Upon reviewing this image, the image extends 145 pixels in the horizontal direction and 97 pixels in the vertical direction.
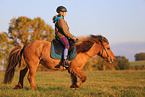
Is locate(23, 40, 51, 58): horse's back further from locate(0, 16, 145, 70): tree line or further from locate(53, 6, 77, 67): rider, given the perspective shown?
locate(0, 16, 145, 70): tree line

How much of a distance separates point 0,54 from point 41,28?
9.25 m

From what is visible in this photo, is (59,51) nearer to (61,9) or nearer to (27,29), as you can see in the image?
(61,9)

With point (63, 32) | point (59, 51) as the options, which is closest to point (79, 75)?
point (59, 51)

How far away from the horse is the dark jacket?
0.58 metres

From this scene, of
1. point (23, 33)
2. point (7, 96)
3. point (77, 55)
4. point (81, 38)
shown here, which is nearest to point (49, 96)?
point (7, 96)

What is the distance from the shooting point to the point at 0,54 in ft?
112

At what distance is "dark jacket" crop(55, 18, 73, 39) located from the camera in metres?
6.88

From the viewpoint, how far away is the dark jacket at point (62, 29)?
22.6 feet

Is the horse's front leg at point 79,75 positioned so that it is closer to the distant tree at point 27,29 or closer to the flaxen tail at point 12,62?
the flaxen tail at point 12,62

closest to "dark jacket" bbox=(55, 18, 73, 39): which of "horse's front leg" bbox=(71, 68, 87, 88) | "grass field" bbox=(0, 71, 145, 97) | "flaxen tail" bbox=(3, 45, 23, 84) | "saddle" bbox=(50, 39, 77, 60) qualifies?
"saddle" bbox=(50, 39, 77, 60)

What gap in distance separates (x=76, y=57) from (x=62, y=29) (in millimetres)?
1226

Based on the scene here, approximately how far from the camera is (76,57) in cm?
702

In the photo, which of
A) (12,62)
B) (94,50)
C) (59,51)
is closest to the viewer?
(59,51)

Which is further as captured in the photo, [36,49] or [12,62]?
[12,62]
